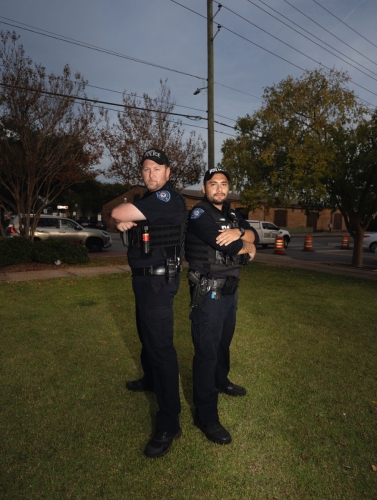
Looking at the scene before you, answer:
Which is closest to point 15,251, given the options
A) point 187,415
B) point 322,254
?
point 187,415

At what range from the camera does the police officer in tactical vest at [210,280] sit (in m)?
2.97

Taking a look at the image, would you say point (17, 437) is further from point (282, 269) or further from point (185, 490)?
point (282, 269)

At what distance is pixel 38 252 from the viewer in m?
12.5

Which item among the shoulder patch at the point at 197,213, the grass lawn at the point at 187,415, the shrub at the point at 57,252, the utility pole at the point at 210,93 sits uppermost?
the utility pole at the point at 210,93

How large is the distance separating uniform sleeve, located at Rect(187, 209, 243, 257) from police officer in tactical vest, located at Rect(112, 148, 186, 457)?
92 mm

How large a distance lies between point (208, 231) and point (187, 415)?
5.16 feet

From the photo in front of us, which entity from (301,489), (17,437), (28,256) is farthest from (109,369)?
(28,256)

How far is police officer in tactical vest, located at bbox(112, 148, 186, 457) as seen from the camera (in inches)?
112

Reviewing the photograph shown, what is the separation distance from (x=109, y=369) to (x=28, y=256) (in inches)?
358

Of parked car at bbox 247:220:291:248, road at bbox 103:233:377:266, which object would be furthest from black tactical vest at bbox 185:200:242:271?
parked car at bbox 247:220:291:248

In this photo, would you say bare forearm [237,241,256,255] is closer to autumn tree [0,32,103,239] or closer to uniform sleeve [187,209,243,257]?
uniform sleeve [187,209,243,257]

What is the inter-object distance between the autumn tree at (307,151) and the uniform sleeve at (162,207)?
9584 mm

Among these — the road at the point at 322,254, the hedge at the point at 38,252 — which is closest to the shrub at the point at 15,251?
the hedge at the point at 38,252

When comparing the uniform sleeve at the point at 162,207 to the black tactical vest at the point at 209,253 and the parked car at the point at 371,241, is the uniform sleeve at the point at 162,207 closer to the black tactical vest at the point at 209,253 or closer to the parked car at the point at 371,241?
the black tactical vest at the point at 209,253
